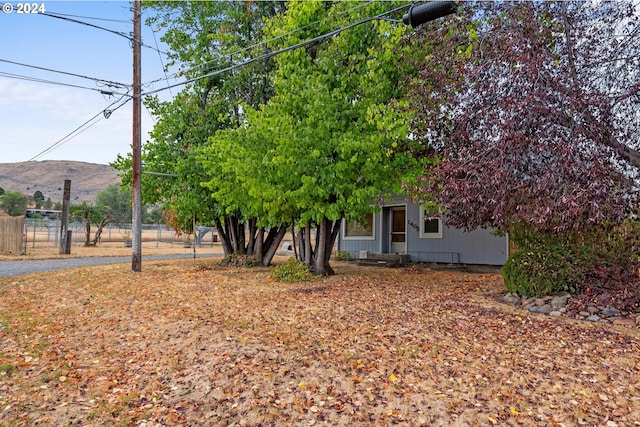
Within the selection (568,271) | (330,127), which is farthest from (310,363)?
(330,127)

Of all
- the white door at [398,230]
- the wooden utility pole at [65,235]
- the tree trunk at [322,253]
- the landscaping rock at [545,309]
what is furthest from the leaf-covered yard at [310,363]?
the wooden utility pole at [65,235]

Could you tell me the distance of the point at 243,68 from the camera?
12.4 meters

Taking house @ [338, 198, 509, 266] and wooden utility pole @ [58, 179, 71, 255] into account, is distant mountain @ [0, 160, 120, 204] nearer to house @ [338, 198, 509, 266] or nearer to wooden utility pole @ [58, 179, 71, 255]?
wooden utility pole @ [58, 179, 71, 255]

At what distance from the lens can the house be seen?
1289 cm

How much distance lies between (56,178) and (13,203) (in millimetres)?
97008

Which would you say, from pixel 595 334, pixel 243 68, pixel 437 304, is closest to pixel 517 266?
pixel 437 304

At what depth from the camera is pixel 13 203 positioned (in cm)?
5822

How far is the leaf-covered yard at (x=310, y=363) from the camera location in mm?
3439

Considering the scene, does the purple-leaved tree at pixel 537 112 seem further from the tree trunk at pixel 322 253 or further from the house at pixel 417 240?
the house at pixel 417 240

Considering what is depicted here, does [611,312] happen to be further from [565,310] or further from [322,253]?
[322,253]

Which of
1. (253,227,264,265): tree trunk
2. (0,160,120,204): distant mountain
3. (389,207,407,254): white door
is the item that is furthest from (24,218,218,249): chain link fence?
(0,160,120,204): distant mountain

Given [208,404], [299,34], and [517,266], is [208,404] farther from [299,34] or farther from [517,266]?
[299,34]

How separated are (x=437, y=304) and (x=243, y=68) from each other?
9.13 meters

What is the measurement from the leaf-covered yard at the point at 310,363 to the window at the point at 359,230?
28.2 feet
